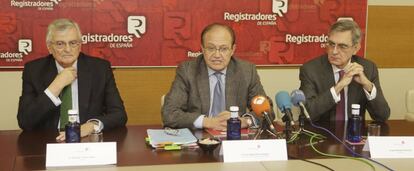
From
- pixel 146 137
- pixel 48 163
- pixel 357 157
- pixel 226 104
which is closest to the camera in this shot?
pixel 48 163

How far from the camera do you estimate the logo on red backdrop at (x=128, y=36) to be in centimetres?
420

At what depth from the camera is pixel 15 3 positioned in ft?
13.2

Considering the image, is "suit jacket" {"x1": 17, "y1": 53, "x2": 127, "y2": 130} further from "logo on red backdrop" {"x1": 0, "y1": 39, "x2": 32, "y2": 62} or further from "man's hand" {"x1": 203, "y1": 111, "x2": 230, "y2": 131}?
"logo on red backdrop" {"x1": 0, "y1": 39, "x2": 32, "y2": 62}

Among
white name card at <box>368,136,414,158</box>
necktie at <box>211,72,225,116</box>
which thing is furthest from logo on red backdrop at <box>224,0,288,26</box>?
white name card at <box>368,136,414,158</box>

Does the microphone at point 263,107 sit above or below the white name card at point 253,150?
above

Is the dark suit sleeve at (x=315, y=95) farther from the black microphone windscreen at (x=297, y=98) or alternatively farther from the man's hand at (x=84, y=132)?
the man's hand at (x=84, y=132)

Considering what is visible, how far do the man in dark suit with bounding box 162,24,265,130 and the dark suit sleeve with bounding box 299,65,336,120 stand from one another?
32 centimetres

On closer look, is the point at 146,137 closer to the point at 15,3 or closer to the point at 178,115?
the point at 178,115

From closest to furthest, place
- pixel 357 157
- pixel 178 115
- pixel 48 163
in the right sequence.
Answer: pixel 48 163
pixel 357 157
pixel 178 115

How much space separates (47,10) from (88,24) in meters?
0.33

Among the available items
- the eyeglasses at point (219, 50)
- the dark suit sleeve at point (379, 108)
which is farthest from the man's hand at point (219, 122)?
the dark suit sleeve at point (379, 108)

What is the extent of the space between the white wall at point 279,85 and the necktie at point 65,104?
1438mm

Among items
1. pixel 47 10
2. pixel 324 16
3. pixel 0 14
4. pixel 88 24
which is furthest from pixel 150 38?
pixel 324 16

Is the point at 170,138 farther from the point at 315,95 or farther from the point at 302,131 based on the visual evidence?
the point at 315,95
